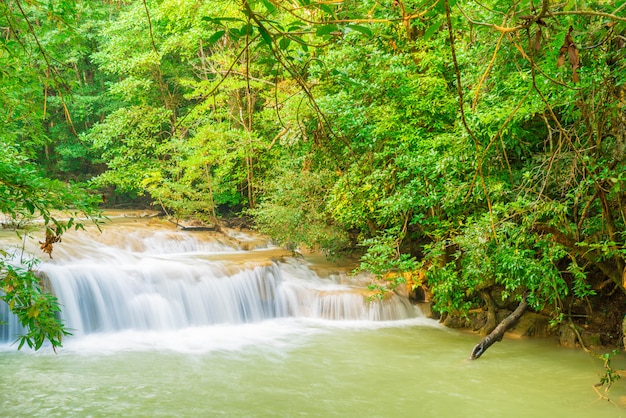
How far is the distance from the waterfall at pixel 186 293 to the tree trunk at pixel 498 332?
274 cm

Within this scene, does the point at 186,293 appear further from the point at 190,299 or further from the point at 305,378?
the point at 305,378

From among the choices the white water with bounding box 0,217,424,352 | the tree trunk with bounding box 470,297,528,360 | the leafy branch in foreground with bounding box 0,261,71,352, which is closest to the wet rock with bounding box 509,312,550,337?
the tree trunk with bounding box 470,297,528,360

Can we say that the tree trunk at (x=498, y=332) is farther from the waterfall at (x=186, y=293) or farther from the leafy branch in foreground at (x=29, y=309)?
the leafy branch in foreground at (x=29, y=309)

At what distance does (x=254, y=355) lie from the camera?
820cm

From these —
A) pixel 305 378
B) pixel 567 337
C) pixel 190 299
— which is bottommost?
pixel 305 378

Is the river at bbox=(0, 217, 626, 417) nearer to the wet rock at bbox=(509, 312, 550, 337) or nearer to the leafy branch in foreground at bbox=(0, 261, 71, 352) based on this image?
the wet rock at bbox=(509, 312, 550, 337)

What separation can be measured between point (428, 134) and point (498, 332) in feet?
9.86

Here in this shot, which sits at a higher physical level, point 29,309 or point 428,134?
point 428,134

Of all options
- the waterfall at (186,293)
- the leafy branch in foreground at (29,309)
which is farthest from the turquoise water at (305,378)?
the leafy branch in foreground at (29,309)

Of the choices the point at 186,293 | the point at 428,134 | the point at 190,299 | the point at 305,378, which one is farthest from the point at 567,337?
the point at 186,293

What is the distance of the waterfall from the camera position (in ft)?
31.1

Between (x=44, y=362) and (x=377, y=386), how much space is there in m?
4.61

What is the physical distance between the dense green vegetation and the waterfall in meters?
1.02

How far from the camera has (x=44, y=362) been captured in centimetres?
743
